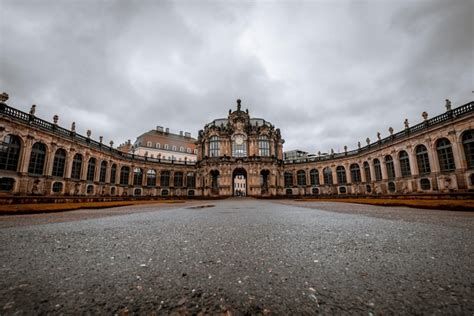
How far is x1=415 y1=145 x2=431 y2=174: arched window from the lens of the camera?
2259 cm

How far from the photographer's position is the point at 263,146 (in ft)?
130

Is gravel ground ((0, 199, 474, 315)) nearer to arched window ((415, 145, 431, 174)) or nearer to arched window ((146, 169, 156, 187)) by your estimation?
arched window ((415, 145, 431, 174))

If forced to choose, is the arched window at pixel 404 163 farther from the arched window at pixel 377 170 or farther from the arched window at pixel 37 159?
the arched window at pixel 37 159

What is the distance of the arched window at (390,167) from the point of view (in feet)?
89.6

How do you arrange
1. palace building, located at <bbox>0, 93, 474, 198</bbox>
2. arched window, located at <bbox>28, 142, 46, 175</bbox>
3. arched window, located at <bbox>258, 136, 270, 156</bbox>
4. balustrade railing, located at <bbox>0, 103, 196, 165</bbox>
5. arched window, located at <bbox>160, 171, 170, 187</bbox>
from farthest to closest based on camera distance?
arched window, located at <bbox>160, 171, 170, 187</bbox> < arched window, located at <bbox>258, 136, 270, 156</bbox> < arched window, located at <bbox>28, 142, 46, 175</bbox> < palace building, located at <bbox>0, 93, 474, 198</bbox> < balustrade railing, located at <bbox>0, 103, 196, 165</bbox>

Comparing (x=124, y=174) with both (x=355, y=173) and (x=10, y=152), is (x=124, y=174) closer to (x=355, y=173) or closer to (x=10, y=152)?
(x=10, y=152)

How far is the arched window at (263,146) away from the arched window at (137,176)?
77.5 feet

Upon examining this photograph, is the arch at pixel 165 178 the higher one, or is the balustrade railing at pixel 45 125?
the balustrade railing at pixel 45 125

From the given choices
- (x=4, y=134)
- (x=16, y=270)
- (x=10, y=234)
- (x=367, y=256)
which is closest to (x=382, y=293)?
(x=367, y=256)

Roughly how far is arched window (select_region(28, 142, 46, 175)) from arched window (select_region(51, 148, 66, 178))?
1.18 m

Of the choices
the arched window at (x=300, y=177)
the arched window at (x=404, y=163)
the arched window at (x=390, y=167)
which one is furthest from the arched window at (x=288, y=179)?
the arched window at (x=404, y=163)

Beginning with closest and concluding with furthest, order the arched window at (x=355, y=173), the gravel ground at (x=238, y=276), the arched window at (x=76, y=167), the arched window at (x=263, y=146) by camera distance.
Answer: the gravel ground at (x=238, y=276)
the arched window at (x=76, y=167)
the arched window at (x=355, y=173)
the arched window at (x=263, y=146)

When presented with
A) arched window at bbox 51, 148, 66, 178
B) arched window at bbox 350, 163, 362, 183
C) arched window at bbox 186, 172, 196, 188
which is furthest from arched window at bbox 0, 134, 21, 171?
arched window at bbox 350, 163, 362, 183

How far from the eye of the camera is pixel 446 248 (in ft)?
7.41
